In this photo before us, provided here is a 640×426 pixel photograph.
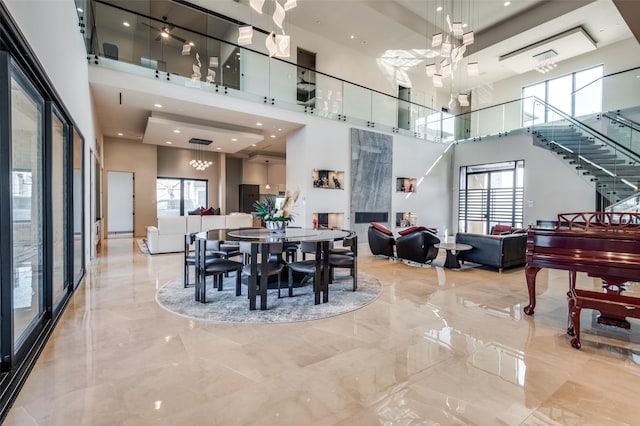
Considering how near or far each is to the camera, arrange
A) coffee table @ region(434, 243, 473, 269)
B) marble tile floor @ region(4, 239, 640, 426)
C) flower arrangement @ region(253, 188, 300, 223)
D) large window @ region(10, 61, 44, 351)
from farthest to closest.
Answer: coffee table @ region(434, 243, 473, 269) < flower arrangement @ region(253, 188, 300, 223) < large window @ region(10, 61, 44, 351) < marble tile floor @ region(4, 239, 640, 426)

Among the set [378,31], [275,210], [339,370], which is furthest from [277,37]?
[378,31]

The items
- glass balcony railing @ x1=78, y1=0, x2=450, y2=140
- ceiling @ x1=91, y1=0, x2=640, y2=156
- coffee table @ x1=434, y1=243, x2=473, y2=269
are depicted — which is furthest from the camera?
ceiling @ x1=91, y1=0, x2=640, y2=156

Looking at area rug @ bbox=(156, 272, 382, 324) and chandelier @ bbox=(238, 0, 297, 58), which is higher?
chandelier @ bbox=(238, 0, 297, 58)

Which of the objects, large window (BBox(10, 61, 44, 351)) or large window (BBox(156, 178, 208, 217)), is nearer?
large window (BBox(10, 61, 44, 351))

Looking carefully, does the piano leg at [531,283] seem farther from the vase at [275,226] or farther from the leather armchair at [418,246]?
the vase at [275,226]

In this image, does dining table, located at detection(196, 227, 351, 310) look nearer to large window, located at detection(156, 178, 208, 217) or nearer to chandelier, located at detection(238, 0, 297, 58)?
chandelier, located at detection(238, 0, 297, 58)

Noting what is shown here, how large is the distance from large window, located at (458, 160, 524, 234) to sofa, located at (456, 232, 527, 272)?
5047 millimetres

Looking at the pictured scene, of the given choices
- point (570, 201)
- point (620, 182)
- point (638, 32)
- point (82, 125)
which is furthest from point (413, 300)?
point (570, 201)

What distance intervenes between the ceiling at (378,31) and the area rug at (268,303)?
4.93 m

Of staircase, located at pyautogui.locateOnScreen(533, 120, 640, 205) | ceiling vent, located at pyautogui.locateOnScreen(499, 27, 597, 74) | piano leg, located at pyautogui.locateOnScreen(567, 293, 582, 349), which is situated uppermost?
ceiling vent, located at pyautogui.locateOnScreen(499, 27, 597, 74)

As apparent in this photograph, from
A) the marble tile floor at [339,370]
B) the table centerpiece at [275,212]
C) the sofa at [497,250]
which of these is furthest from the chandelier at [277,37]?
the sofa at [497,250]

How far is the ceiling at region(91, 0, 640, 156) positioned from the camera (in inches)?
326

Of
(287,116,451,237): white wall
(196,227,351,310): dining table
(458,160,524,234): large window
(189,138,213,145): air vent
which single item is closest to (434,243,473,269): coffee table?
(196,227,351,310): dining table

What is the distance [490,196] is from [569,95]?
3781 millimetres
